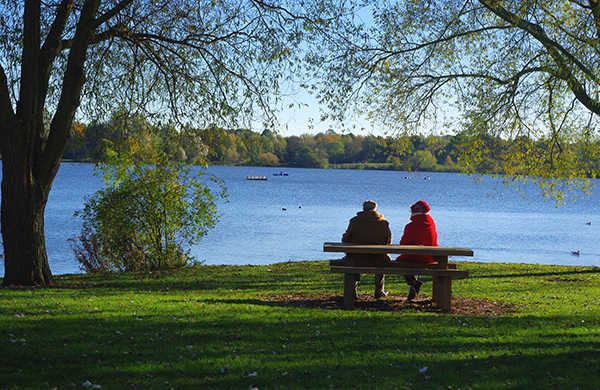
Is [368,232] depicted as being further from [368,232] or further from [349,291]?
[349,291]

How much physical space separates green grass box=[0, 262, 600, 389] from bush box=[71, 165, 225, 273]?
4848mm

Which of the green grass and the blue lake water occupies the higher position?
the green grass

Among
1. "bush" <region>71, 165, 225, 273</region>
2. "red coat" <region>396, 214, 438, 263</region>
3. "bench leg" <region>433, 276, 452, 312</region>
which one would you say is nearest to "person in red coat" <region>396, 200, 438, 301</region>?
"red coat" <region>396, 214, 438, 263</region>

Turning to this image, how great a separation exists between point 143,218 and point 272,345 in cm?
932

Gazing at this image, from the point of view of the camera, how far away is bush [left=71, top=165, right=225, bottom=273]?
44.9 ft

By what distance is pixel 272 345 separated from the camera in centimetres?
555

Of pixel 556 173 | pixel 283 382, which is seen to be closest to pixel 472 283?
pixel 556 173

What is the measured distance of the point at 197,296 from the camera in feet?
29.8

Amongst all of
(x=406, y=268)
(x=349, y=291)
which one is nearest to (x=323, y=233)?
(x=349, y=291)

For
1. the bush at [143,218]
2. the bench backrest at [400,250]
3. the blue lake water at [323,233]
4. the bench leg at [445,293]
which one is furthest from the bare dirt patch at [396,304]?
the blue lake water at [323,233]

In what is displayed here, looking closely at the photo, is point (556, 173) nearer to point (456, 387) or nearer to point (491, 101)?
point (491, 101)

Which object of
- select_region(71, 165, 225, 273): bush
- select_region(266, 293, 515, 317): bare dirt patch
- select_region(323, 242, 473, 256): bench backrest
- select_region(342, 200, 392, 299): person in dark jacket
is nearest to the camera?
select_region(323, 242, 473, 256): bench backrest

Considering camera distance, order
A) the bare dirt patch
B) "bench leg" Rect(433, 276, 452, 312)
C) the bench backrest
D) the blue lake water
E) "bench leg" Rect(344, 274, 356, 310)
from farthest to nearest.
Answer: the blue lake water → the bare dirt patch → "bench leg" Rect(344, 274, 356, 310) → "bench leg" Rect(433, 276, 452, 312) → the bench backrest

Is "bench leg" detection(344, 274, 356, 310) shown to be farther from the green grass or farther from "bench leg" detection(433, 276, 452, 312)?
"bench leg" detection(433, 276, 452, 312)
